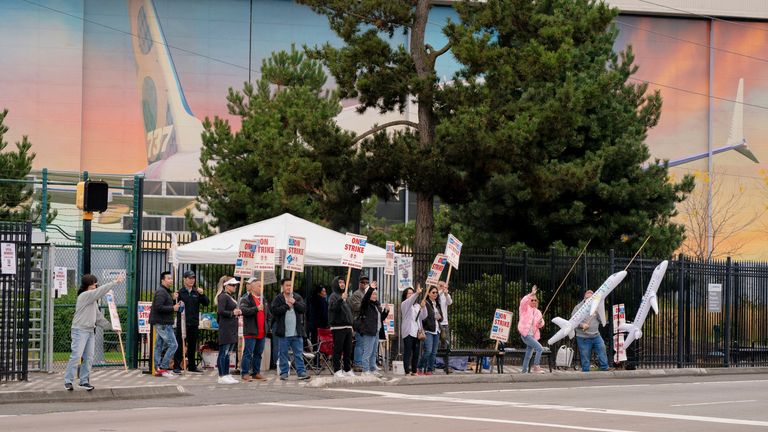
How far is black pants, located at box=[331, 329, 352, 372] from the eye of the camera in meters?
22.1

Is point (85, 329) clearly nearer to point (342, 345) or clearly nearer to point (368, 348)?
point (342, 345)

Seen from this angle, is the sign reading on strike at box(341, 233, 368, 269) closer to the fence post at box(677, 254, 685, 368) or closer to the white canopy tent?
the white canopy tent

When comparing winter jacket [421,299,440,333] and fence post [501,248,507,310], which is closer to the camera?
winter jacket [421,299,440,333]

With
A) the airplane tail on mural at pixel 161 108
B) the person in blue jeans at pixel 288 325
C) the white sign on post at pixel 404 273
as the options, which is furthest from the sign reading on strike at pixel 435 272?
the airplane tail on mural at pixel 161 108

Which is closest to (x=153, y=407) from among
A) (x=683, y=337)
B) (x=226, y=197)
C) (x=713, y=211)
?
(x=683, y=337)

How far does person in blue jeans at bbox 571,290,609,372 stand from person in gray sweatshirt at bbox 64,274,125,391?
11402mm

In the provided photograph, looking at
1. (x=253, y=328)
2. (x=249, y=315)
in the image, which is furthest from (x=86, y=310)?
(x=253, y=328)

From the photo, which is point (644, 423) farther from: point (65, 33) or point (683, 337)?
point (65, 33)

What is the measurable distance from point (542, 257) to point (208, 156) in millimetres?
14411

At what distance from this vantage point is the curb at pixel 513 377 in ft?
70.7

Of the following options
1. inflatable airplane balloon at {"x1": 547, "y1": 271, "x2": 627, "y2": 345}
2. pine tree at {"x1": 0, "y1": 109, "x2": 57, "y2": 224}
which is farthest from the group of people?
pine tree at {"x1": 0, "y1": 109, "x2": 57, "y2": 224}

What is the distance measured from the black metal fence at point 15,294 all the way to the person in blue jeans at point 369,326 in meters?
6.17

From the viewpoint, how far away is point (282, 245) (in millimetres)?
24250

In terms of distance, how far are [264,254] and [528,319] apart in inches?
232
